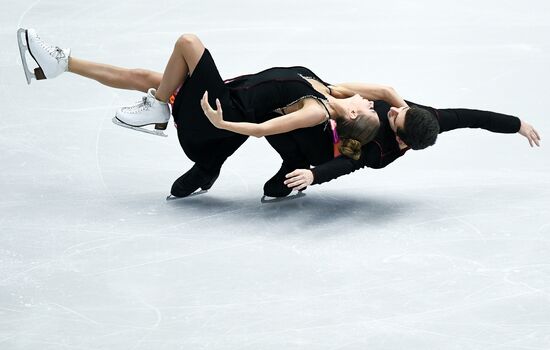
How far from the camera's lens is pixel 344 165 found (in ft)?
18.9

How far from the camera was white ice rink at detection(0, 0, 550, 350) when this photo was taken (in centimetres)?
471

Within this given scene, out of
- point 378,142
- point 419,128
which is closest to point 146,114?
point 378,142

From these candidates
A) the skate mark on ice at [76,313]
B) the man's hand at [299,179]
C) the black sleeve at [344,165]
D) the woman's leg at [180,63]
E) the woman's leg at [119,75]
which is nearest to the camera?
the skate mark on ice at [76,313]

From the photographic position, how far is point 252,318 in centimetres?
474

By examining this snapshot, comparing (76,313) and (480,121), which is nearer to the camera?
(76,313)

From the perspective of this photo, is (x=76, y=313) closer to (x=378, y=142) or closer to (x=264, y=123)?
(x=264, y=123)

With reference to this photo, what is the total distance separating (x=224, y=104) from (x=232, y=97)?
0.23 ft

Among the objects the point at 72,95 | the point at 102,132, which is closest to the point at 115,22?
the point at 72,95

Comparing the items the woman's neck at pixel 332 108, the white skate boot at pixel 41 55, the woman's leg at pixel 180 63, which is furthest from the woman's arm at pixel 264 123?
the white skate boot at pixel 41 55

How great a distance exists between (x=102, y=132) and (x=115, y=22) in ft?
7.17

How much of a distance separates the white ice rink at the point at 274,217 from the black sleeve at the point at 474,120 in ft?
1.26

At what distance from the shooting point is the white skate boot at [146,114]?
610cm

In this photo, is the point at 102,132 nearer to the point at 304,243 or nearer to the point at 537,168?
the point at 304,243

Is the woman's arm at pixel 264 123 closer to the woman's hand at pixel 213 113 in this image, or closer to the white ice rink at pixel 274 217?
the woman's hand at pixel 213 113
